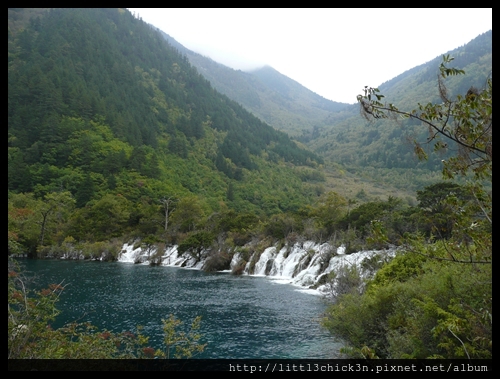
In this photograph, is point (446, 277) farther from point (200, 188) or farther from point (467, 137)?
point (200, 188)

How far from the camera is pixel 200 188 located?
Result: 86.6 metres

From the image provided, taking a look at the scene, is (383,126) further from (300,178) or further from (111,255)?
(111,255)

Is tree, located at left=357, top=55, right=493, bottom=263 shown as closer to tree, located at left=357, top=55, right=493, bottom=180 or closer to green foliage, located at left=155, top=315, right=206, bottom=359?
tree, located at left=357, top=55, right=493, bottom=180

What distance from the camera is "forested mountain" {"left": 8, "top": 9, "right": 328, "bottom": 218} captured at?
254 feet

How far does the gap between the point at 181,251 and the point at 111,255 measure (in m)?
11.9

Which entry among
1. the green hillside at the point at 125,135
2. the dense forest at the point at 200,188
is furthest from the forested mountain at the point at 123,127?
the dense forest at the point at 200,188

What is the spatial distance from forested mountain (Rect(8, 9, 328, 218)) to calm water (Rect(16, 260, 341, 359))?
44.5m

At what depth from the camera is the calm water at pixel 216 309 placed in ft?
49.3

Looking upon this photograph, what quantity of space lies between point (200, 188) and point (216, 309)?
65882 millimetres

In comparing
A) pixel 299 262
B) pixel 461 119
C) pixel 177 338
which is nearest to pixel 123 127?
pixel 299 262

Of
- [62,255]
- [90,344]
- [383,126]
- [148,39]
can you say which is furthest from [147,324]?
[383,126]

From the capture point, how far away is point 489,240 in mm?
5430

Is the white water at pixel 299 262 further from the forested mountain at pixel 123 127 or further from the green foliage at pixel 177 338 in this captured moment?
the forested mountain at pixel 123 127

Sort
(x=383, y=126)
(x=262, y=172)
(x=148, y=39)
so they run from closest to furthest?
(x=262, y=172) → (x=148, y=39) → (x=383, y=126)
